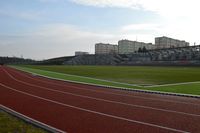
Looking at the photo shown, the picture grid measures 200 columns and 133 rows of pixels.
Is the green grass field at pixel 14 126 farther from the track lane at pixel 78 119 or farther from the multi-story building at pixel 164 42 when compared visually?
the multi-story building at pixel 164 42

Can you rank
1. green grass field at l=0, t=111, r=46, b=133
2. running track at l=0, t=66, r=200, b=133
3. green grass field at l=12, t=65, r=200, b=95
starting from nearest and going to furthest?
green grass field at l=0, t=111, r=46, b=133 → running track at l=0, t=66, r=200, b=133 → green grass field at l=12, t=65, r=200, b=95

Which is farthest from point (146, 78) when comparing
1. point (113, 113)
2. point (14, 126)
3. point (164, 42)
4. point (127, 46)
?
point (127, 46)

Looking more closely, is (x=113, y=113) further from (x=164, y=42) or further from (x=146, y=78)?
(x=164, y=42)

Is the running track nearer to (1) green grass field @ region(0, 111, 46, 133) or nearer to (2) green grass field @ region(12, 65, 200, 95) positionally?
(1) green grass field @ region(0, 111, 46, 133)

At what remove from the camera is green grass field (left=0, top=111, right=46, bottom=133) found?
6.69 m

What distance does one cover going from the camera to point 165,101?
38.4 feet

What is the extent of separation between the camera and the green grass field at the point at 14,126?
6.69m

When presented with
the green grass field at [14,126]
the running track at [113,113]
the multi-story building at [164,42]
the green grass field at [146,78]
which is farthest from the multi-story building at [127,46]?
the green grass field at [14,126]

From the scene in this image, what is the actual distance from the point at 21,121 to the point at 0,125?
2.36 ft

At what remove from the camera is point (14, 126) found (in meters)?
7.20

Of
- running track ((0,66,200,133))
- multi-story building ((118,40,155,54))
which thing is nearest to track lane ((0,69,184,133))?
running track ((0,66,200,133))

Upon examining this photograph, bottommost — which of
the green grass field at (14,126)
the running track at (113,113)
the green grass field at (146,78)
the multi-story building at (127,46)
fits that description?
the green grass field at (146,78)

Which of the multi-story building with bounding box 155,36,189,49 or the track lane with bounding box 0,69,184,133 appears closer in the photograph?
the track lane with bounding box 0,69,184,133

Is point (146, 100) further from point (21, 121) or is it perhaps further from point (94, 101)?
point (21, 121)
